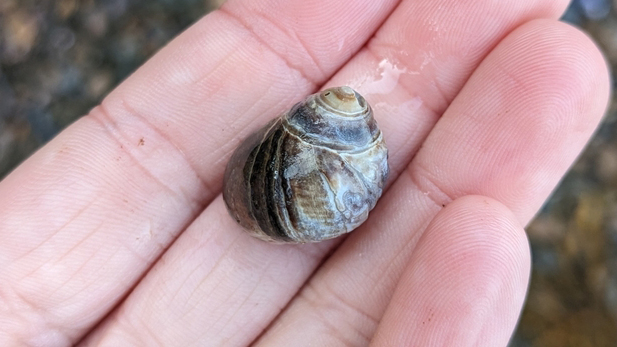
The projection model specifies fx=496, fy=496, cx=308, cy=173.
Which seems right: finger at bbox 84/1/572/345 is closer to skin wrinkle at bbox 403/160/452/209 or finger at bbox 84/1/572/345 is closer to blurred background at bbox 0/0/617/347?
skin wrinkle at bbox 403/160/452/209

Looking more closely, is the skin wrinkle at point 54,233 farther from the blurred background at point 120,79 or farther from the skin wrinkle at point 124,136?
the blurred background at point 120,79

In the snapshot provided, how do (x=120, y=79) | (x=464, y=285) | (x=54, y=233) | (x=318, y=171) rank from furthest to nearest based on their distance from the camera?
(x=120, y=79), (x=54, y=233), (x=318, y=171), (x=464, y=285)

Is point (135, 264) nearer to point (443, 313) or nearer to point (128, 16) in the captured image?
point (443, 313)

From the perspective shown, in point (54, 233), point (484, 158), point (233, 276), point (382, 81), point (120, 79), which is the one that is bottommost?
point (233, 276)

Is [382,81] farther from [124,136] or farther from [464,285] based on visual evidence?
[124,136]

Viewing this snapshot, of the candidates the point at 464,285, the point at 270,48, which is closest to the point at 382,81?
the point at 270,48
